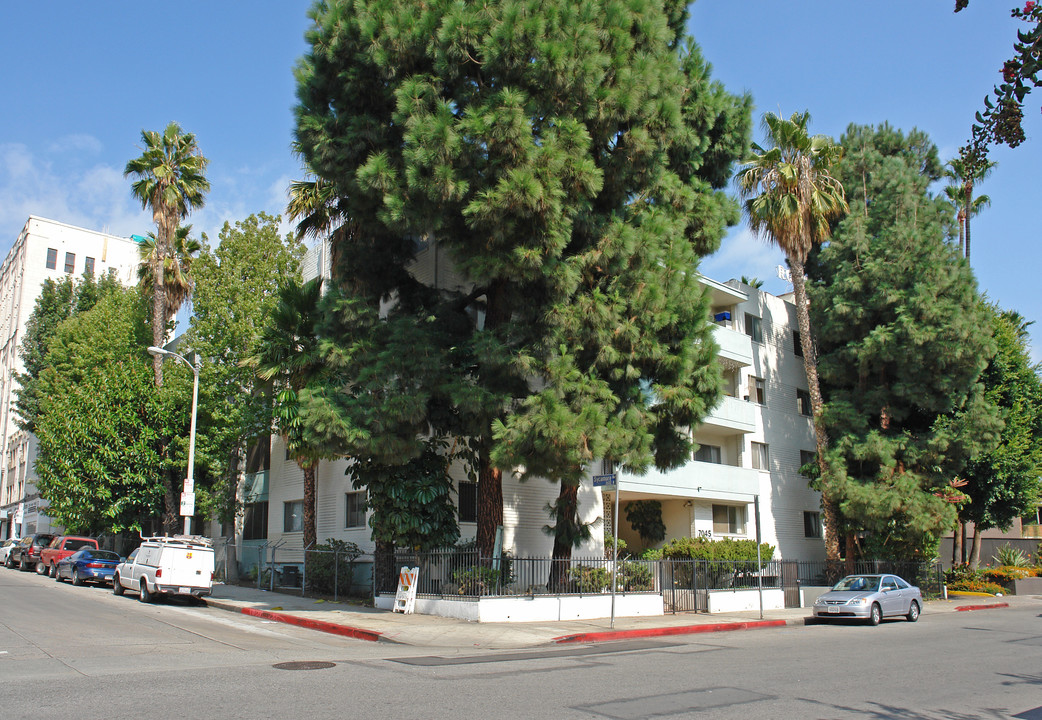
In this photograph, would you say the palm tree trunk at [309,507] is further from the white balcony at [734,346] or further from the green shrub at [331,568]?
the white balcony at [734,346]

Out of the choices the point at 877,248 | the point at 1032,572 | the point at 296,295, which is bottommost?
the point at 1032,572

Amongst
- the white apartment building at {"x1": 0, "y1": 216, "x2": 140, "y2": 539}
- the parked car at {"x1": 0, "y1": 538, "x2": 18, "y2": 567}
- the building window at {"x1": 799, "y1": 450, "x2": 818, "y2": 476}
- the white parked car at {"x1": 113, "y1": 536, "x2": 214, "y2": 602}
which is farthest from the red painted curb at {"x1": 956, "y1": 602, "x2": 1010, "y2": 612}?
the white apartment building at {"x1": 0, "y1": 216, "x2": 140, "y2": 539}

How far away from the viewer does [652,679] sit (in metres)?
10.0

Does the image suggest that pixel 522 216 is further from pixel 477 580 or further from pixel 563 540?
pixel 563 540

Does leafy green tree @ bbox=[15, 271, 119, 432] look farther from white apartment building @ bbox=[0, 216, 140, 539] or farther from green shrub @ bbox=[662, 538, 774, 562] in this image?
green shrub @ bbox=[662, 538, 774, 562]

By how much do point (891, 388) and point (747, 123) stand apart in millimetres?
14782

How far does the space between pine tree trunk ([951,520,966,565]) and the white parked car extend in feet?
114

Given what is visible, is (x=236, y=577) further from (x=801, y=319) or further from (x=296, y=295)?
(x=801, y=319)

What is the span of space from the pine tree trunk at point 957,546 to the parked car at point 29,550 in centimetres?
4307

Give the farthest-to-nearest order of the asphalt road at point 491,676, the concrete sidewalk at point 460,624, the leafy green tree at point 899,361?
the leafy green tree at point 899,361, the concrete sidewalk at point 460,624, the asphalt road at point 491,676

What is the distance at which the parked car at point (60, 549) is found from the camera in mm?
31281

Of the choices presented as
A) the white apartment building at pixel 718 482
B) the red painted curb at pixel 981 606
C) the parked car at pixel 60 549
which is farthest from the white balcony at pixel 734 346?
the parked car at pixel 60 549

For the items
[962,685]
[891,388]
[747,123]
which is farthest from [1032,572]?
[962,685]

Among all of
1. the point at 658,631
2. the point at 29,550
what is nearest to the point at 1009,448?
the point at 658,631
